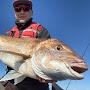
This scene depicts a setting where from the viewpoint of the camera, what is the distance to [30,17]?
43.7 ft

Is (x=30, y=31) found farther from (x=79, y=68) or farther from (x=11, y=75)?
(x=79, y=68)

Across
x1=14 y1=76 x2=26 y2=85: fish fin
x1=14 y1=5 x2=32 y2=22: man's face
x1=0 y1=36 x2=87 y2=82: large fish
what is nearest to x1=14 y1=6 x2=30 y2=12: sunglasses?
x1=14 y1=5 x2=32 y2=22: man's face

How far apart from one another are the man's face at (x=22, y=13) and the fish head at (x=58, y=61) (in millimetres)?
1961

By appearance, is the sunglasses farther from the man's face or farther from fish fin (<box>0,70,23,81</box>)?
fish fin (<box>0,70,23,81</box>)

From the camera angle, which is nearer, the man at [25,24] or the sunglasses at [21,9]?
the man at [25,24]

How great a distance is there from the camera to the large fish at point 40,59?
10.4m

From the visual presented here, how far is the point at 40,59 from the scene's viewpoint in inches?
444

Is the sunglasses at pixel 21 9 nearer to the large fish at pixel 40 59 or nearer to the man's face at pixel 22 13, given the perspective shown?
the man's face at pixel 22 13

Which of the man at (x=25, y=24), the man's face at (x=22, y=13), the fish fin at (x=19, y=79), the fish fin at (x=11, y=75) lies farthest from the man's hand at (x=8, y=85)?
the man's face at (x=22, y=13)

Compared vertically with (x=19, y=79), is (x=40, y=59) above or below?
above

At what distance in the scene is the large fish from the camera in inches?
410

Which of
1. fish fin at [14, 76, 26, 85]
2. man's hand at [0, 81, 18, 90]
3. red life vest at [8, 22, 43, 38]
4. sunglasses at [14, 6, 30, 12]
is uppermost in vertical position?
sunglasses at [14, 6, 30, 12]

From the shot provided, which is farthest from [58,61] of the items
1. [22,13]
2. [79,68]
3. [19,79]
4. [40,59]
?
[22,13]

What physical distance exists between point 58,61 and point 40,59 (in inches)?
24.6
